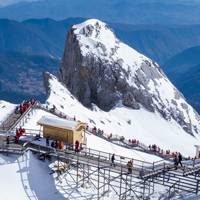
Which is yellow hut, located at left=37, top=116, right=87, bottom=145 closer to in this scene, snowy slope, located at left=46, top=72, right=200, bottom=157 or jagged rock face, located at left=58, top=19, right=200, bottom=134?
snowy slope, located at left=46, top=72, right=200, bottom=157

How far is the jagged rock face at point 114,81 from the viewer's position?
287ft

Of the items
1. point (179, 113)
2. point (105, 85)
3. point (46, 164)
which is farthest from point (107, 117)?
point (46, 164)

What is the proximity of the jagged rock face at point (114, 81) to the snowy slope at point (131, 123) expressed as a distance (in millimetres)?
3116

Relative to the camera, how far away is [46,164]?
29.8 meters

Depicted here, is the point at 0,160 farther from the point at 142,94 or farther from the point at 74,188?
the point at 142,94

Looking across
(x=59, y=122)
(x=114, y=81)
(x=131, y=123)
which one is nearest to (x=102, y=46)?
(x=114, y=81)

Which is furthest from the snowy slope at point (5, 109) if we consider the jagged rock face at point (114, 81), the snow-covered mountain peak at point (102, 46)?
the snow-covered mountain peak at point (102, 46)

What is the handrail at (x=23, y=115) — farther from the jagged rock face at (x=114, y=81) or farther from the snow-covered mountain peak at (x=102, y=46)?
the snow-covered mountain peak at (x=102, y=46)

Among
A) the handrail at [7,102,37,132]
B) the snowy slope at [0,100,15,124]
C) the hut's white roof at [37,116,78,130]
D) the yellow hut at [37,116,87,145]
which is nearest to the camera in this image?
the yellow hut at [37,116,87,145]

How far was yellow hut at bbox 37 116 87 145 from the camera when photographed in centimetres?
3080

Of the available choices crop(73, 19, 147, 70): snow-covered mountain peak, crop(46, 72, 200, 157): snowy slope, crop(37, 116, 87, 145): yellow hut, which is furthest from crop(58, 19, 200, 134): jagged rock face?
crop(37, 116, 87, 145): yellow hut

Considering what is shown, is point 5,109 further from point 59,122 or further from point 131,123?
point 131,123

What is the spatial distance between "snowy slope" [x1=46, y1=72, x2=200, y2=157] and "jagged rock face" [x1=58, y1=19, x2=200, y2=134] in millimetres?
3116

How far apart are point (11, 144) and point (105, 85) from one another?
197 feet
